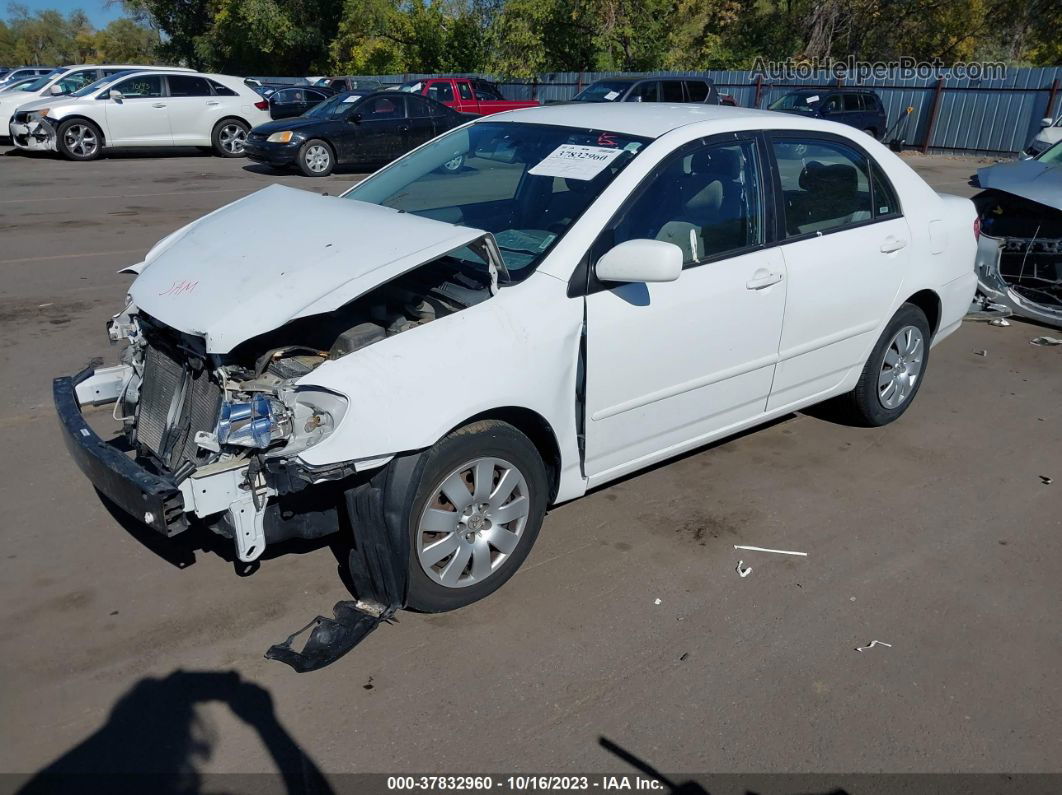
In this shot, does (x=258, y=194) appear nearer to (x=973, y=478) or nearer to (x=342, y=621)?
(x=342, y=621)

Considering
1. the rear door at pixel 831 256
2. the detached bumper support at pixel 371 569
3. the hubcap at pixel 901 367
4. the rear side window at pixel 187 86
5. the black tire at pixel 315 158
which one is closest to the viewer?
the detached bumper support at pixel 371 569

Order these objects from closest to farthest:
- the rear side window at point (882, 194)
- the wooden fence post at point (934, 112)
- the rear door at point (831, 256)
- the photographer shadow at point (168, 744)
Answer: the photographer shadow at point (168, 744) < the rear door at point (831, 256) < the rear side window at point (882, 194) < the wooden fence post at point (934, 112)

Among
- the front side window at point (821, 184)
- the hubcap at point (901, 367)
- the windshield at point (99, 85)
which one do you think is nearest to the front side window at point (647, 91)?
the windshield at point (99, 85)

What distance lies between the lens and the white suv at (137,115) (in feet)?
56.0

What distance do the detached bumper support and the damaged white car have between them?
620cm

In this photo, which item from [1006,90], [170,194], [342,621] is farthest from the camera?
[1006,90]

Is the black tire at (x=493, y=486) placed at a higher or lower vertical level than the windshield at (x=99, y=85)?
lower

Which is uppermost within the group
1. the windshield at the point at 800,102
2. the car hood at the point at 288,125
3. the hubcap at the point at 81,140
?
the windshield at the point at 800,102

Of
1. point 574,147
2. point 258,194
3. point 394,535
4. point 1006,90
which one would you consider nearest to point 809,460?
point 574,147

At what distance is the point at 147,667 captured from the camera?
3203mm

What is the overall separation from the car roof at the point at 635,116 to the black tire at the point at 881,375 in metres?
1.41

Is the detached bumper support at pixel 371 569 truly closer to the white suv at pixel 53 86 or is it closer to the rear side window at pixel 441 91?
the white suv at pixel 53 86

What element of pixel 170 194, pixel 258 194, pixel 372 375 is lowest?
pixel 170 194

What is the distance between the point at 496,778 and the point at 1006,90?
24273 millimetres
